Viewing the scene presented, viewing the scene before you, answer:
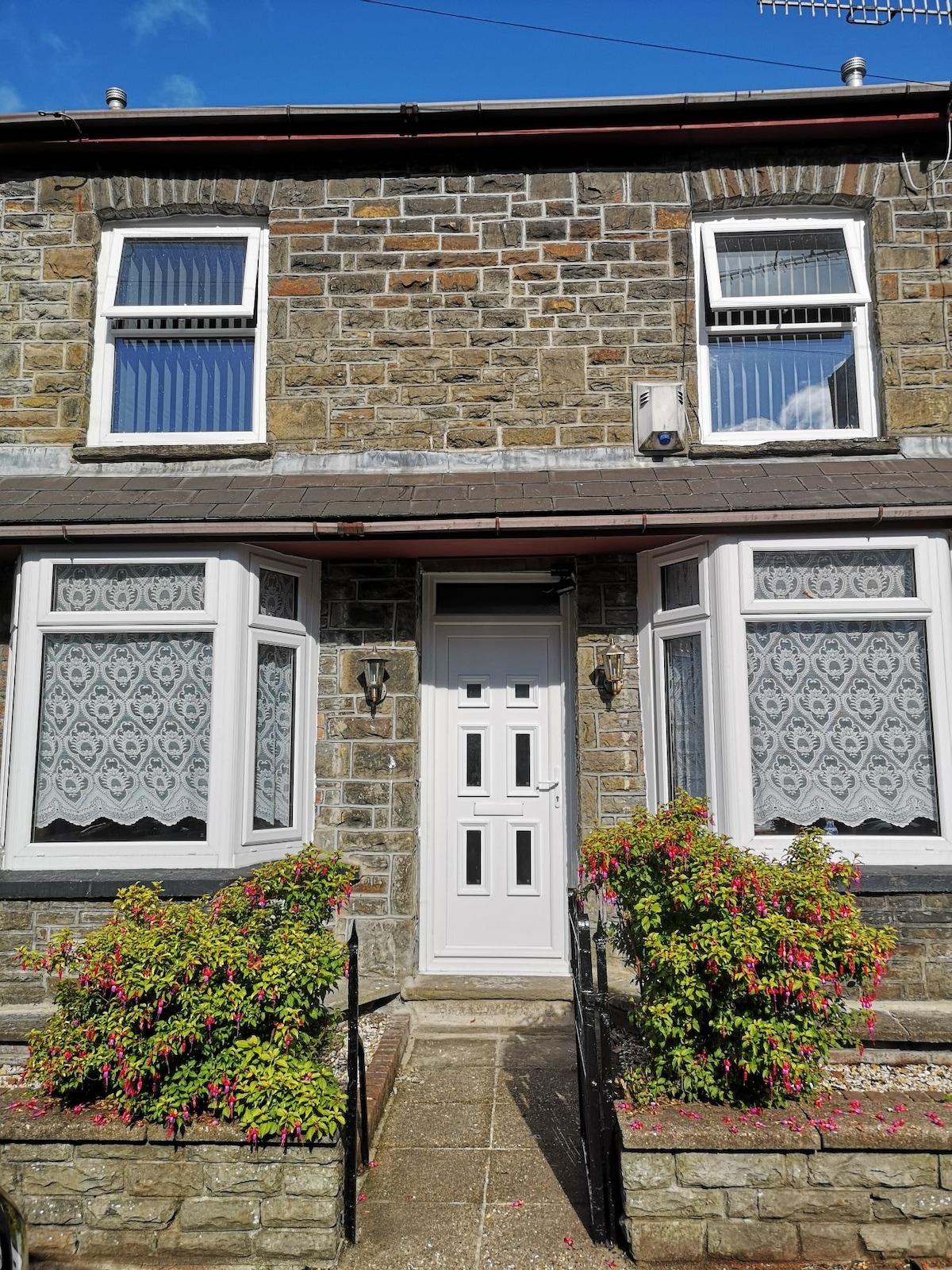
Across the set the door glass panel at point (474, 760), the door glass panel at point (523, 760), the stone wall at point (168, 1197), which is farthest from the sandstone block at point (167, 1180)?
the door glass panel at point (523, 760)

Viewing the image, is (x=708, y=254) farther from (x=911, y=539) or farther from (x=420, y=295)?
(x=911, y=539)

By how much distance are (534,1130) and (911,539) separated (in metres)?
3.88

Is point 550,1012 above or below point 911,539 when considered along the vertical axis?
below

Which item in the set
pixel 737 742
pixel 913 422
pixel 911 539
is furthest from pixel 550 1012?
pixel 913 422

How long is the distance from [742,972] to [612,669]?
2.57 meters

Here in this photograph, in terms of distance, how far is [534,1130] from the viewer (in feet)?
13.5

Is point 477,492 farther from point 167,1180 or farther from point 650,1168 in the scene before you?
point 167,1180

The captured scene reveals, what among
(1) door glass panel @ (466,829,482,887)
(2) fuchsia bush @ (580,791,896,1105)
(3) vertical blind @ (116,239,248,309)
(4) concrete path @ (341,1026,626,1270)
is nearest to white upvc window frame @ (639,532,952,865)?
Result: (2) fuchsia bush @ (580,791,896,1105)

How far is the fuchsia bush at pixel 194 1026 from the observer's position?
3.20 metres

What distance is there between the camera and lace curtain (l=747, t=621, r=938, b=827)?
5.11 m

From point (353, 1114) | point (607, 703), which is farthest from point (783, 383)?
point (353, 1114)

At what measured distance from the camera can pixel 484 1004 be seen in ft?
17.8

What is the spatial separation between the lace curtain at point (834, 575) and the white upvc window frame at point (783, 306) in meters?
1.04

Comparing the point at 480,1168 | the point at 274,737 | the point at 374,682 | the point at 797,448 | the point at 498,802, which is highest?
the point at 797,448
